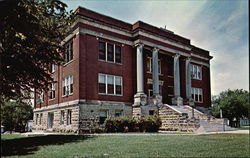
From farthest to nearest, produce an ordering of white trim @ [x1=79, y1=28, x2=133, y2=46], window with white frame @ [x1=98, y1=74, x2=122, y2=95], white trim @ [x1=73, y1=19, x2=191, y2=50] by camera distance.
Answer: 1. window with white frame @ [x1=98, y1=74, x2=122, y2=95]
2. white trim @ [x1=73, y1=19, x2=191, y2=50]
3. white trim @ [x1=79, y1=28, x2=133, y2=46]

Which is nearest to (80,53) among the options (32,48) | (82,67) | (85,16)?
(82,67)

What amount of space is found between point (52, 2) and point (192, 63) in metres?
26.7

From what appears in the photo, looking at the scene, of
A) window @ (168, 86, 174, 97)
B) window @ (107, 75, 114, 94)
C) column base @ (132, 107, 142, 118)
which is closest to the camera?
window @ (107, 75, 114, 94)

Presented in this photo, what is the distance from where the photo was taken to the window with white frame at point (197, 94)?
34219mm

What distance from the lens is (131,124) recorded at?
21.3 m

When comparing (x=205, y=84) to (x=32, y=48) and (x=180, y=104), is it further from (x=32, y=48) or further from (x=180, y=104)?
(x=32, y=48)

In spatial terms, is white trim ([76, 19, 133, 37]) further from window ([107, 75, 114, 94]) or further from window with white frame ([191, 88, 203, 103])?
window with white frame ([191, 88, 203, 103])

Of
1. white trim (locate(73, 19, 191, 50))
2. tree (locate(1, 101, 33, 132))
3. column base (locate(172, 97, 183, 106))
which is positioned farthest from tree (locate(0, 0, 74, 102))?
column base (locate(172, 97, 183, 106))

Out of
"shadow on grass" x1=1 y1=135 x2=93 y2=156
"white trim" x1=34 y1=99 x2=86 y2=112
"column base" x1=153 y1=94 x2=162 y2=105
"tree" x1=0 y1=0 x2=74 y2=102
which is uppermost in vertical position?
"tree" x1=0 y1=0 x2=74 y2=102

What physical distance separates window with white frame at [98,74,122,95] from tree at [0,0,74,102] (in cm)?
849

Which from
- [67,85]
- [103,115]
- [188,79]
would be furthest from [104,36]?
[188,79]

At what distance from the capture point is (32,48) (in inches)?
531

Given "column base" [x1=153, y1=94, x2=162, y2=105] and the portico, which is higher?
the portico

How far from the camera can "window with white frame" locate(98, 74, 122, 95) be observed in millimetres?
24425
